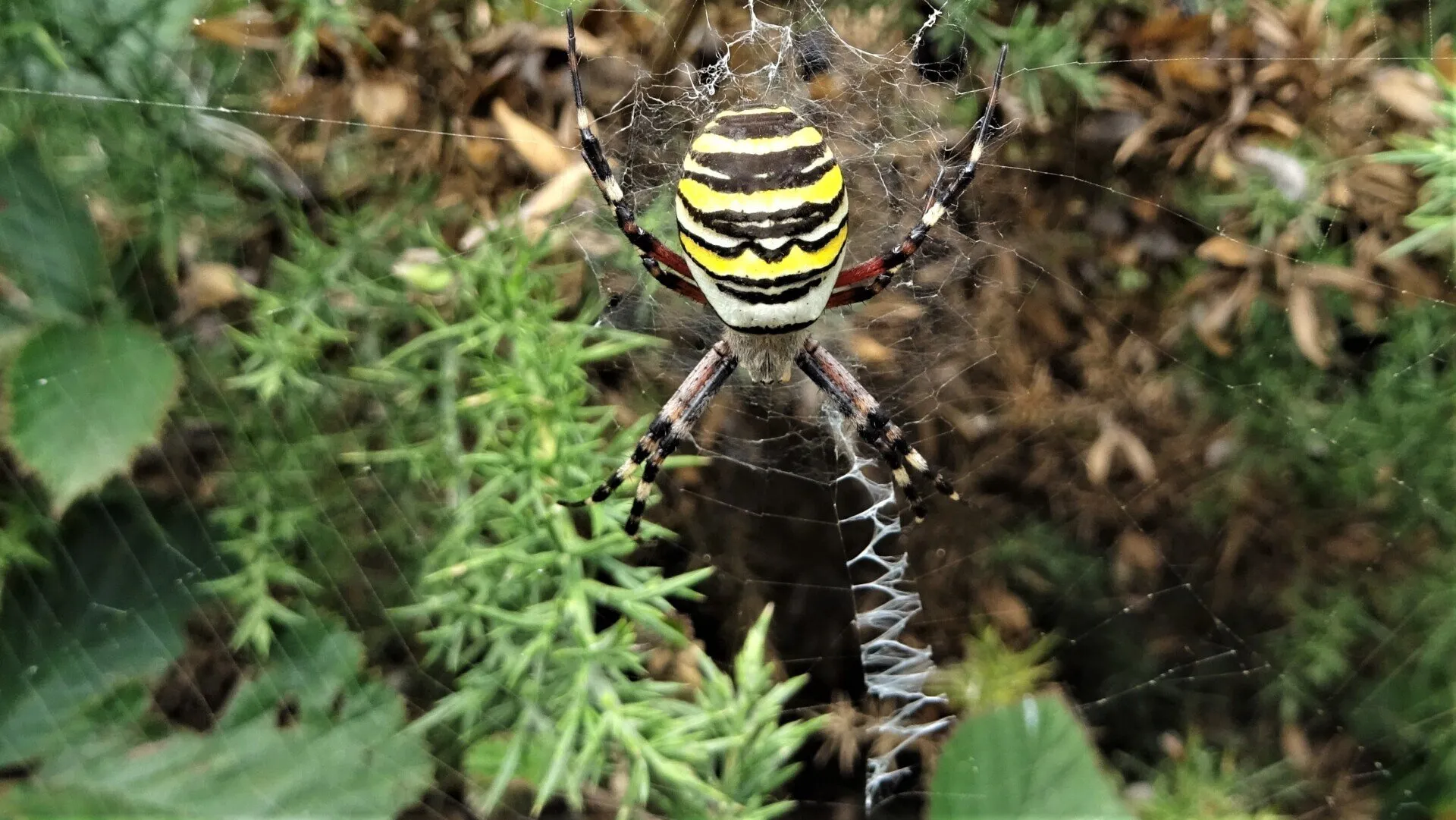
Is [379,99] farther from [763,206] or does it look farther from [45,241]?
[763,206]

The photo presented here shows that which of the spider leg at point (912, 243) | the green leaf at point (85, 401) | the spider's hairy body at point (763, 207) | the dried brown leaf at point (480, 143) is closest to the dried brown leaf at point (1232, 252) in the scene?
the spider leg at point (912, 243)

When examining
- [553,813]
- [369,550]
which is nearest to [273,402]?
[369,550]

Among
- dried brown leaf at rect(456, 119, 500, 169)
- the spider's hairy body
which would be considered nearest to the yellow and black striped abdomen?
the spider's hairy body

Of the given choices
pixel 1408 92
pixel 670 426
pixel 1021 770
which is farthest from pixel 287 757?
pixel 1408 92

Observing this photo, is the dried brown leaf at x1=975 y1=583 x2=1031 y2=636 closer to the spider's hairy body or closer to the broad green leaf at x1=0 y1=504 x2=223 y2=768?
the spider's hairy body

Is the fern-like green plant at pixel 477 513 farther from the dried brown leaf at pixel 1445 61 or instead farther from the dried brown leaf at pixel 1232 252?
the dried brown leaf at pixel 1445 61
